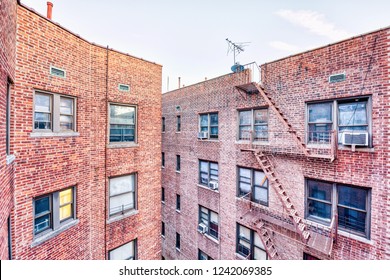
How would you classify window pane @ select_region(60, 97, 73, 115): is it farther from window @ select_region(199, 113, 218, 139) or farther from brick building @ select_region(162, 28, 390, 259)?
window @ select_region(199, 113, 218, 139)

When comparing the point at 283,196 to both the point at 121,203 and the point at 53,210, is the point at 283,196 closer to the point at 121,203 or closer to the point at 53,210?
the point at 121,203

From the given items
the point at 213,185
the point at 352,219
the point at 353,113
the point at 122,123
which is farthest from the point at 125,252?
the point at 353,113

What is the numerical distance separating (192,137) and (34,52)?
27.4ft

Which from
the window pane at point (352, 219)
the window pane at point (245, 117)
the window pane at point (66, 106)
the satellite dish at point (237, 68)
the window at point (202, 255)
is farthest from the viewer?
the window at point (202, 255)

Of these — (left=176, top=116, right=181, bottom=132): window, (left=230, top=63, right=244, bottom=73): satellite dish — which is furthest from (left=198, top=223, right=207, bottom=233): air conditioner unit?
(left=230, top=63, right=244, bottom=73): satellite dish

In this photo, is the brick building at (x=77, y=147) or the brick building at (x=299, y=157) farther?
the brick building at (x=299, y=157)

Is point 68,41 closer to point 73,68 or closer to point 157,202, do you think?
point 73,68

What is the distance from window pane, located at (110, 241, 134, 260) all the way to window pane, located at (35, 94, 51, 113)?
5.63 m

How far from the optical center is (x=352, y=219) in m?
5.79

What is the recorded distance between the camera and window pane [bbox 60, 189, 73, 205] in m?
5.56

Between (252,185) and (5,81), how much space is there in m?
8.76

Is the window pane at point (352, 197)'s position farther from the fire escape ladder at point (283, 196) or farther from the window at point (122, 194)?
the window at point (122, 194)

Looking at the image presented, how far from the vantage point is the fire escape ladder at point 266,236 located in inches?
286

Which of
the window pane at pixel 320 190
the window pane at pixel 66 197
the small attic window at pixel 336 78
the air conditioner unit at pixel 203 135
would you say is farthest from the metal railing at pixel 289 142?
the window pane at pixel 66 197
